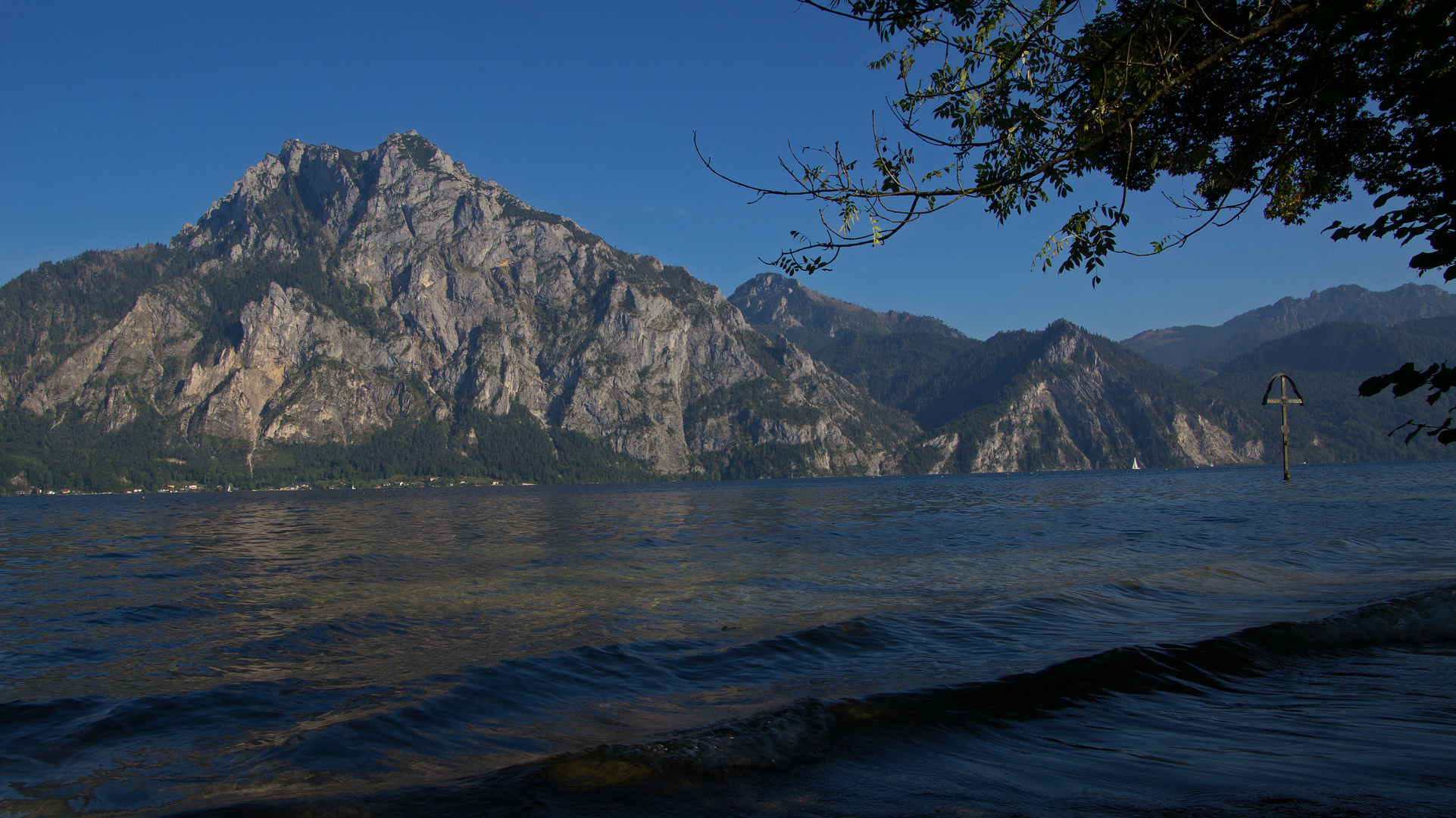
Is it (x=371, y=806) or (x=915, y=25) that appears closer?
(x=371, y=806)

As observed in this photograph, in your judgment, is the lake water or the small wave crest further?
the small wave crest

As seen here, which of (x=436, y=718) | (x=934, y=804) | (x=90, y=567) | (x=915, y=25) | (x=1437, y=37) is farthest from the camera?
(x=90, y=567)

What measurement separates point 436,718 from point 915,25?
9.71 meters

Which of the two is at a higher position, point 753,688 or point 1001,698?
point 1001,698

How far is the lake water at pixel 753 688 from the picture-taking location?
649cm

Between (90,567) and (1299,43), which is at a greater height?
(1299,43)

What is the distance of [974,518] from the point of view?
155 feet

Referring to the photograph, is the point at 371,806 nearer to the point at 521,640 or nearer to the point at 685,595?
the point at 521,640

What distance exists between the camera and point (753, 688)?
10.4 m

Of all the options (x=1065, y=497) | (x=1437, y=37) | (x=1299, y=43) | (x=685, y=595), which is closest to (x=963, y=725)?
(x=1437, y=37)

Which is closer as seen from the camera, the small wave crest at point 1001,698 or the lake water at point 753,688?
the lake water at point 753,688

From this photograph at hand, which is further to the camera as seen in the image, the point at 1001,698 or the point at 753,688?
the point at 753,688

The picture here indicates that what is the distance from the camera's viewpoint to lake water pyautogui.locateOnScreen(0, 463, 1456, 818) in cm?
649

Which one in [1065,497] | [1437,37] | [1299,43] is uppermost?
[1299,43]
